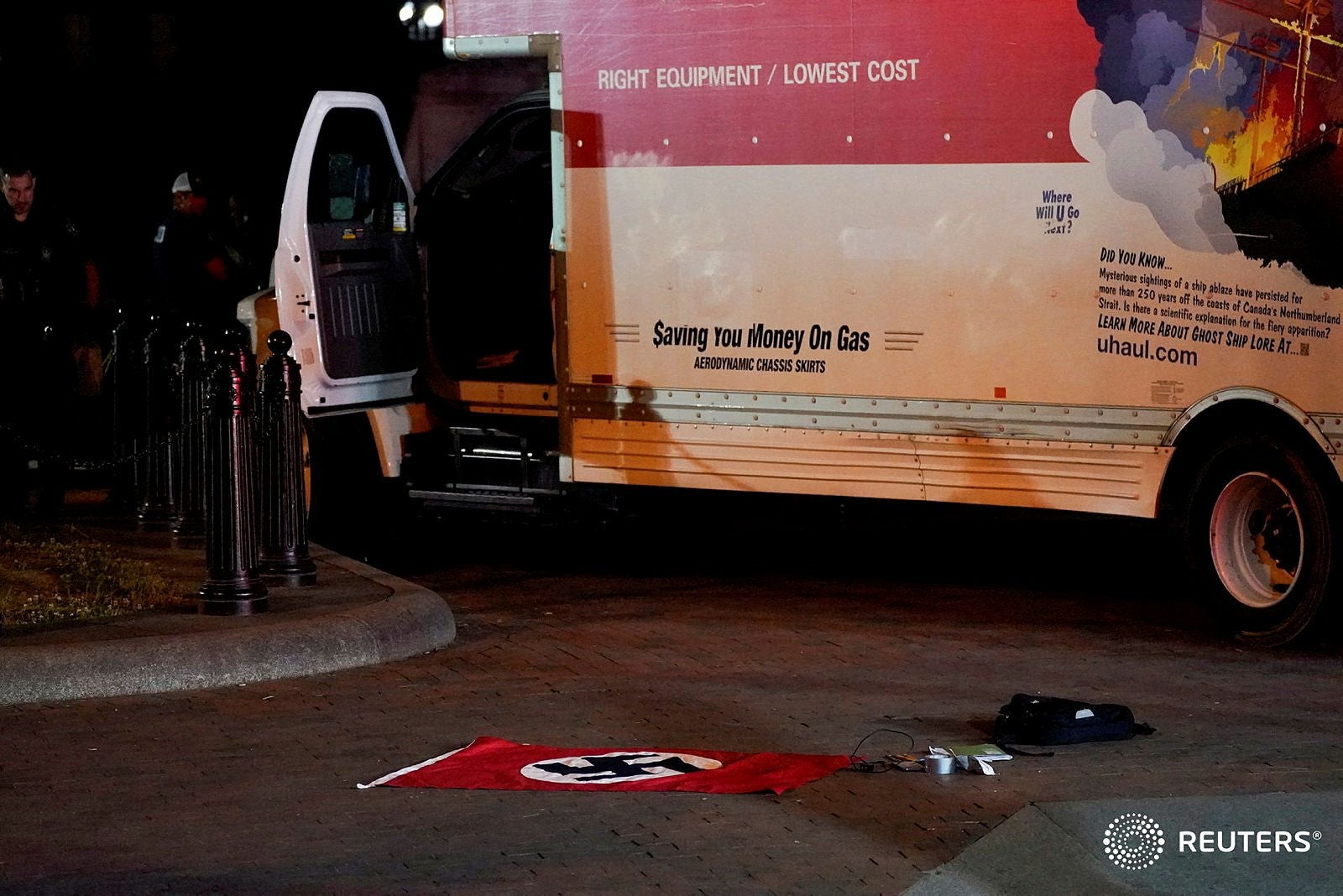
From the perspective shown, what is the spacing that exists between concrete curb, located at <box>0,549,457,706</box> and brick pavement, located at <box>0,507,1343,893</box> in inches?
4.1

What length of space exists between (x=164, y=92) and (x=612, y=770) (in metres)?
13.8

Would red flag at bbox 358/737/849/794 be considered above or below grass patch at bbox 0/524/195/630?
below

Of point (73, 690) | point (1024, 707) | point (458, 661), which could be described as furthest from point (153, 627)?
point (1024, 707)

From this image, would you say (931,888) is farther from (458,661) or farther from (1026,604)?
(1026,604)

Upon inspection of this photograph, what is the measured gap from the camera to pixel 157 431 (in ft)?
38.3

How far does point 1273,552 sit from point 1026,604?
139 centimetres

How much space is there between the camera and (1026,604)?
31.8 feet

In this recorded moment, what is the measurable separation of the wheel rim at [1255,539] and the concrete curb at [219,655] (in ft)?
12.1

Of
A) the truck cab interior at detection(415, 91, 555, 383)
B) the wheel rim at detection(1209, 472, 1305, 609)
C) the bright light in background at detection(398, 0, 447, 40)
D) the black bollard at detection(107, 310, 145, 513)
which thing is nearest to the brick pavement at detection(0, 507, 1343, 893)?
the wheel rim at detection(1209, 472, 1305, 609)

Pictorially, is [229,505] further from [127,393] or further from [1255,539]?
[1255,539]

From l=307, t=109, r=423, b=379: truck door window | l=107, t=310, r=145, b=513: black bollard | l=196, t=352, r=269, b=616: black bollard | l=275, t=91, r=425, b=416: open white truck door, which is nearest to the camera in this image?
l=196, t=352, r=269, b=616: black bollard

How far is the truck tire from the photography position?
27.5 ft

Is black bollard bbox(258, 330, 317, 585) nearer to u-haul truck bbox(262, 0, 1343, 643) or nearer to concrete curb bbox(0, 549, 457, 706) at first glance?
concrete curb bbox(0, 549, 457, 706)

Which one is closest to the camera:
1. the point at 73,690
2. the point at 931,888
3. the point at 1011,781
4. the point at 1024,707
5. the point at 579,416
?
the point at 931,888
